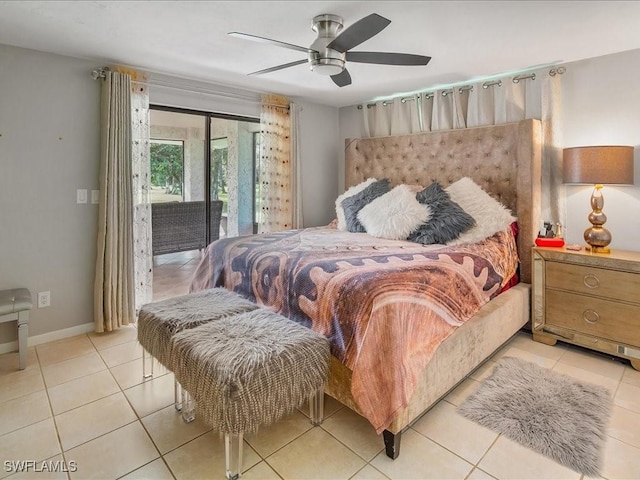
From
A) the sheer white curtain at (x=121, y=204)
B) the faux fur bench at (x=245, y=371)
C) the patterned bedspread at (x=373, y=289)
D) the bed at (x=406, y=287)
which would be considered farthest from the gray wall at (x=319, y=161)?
the faux fur bench at (x=245, y=371)

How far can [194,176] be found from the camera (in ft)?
12.7

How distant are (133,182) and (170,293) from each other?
1278mm

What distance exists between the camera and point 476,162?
11.6ft

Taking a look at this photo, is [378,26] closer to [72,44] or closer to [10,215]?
[72,44]

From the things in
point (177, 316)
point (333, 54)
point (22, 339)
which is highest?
point (333, 54)

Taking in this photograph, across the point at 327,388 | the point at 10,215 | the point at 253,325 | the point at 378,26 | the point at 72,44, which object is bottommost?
the point at 327,388

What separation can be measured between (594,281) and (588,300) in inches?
6.0

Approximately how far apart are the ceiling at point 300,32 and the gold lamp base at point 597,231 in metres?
1.15

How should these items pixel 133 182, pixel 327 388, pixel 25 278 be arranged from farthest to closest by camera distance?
1. pixel 133 182
2. pixel 25 278
3. pixel 327 388

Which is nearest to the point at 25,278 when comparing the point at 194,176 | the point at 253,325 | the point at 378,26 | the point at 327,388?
the point at 194,176

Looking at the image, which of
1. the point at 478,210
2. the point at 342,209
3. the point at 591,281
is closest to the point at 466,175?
the point at 478,210

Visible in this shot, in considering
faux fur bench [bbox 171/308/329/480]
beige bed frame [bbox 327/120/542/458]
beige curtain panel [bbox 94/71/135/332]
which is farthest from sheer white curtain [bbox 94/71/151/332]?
beige bed frame [bbox 327/120/542/458]

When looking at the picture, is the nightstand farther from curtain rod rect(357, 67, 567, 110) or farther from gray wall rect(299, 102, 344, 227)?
gray wall rect(299, 102, 344, 227)

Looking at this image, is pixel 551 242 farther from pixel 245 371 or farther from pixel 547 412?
pixel 245 371
